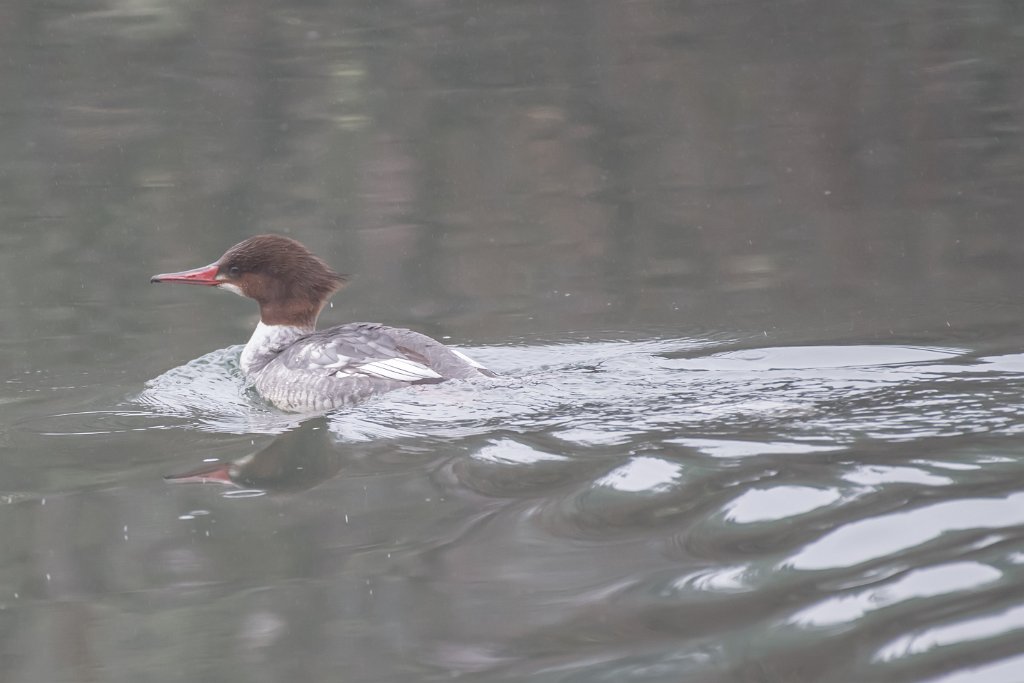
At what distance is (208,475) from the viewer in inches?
230

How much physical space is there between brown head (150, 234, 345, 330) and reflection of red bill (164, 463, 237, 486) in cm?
183

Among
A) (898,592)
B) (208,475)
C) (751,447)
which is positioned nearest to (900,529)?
(898,592)

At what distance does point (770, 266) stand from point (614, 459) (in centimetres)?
380

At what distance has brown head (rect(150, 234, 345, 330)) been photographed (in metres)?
7.59

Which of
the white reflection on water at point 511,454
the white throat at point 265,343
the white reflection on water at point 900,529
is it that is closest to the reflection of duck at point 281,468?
the white reflection on water at point 511,454

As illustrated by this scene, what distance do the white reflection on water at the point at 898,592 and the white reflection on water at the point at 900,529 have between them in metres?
0.22

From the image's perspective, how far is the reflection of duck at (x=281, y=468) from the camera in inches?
228

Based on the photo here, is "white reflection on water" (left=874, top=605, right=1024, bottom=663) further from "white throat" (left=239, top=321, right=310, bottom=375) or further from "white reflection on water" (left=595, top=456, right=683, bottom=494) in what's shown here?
"white throat" (left=239, top=321, right=310, bottom=375)

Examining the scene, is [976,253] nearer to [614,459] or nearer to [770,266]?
[770,266]

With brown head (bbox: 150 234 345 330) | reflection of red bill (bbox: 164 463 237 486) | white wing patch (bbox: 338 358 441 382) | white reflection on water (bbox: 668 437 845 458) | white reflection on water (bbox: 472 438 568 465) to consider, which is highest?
brown head (bbox: 150 234 345 330)

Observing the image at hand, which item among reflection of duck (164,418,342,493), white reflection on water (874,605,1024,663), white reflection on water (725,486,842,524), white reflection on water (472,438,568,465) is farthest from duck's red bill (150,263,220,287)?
white reflection on water (874,605,1024,663)

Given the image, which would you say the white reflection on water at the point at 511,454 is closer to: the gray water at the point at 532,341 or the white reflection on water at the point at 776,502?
the gray water at the point at 532,341

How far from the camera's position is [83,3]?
13734 mm

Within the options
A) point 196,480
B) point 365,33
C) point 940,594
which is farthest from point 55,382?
point 365,33
